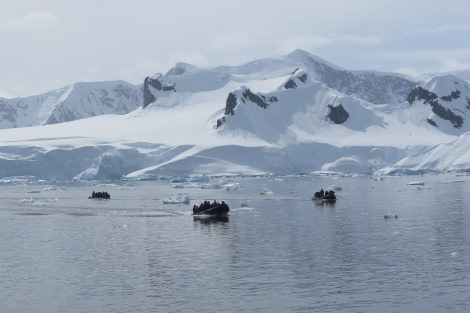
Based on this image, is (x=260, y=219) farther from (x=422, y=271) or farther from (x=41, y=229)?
(x=422, y=271)

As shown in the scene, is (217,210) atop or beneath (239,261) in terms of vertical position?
atop

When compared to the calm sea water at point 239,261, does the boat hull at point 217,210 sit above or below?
above

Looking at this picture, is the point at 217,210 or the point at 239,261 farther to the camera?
the point at 217,210

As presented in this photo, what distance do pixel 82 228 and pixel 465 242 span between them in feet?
108

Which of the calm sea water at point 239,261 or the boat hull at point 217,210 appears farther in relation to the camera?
the boat hull at point 217,210

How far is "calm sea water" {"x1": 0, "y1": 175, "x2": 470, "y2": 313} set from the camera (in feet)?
120

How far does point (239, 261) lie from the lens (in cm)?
4744

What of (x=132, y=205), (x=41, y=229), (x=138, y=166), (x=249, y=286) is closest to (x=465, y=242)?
(x=249, y=286)

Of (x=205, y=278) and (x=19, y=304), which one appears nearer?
(x=19, y=304)

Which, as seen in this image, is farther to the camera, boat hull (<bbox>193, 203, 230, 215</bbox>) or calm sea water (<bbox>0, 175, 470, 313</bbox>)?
boat hull (<bbox>193, 203, 230, 215</bbox>)

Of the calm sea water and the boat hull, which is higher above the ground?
the boat hull

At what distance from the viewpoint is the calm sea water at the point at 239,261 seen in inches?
1439

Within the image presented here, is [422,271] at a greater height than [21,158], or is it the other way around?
[21,158]

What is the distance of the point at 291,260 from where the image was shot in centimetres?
4722
